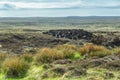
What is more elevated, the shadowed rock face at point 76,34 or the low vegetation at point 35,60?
the low vegetation at point 35,60

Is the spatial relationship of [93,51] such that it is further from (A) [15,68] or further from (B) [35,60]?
(A) [15,68]

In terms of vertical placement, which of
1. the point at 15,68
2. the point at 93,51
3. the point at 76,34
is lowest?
the point at 76,34

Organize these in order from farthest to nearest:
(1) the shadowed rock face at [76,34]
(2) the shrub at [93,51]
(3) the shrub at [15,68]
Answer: (1) the shadowed rock face at [76,34], (2) the shrub at [93,51], (3) the shrub at [15,68]

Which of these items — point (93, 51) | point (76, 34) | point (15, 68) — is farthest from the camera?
point (76, 34)

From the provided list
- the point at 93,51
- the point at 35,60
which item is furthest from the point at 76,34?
the point at 35,60

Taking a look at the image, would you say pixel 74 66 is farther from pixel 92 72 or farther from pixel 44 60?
pixel 44 60

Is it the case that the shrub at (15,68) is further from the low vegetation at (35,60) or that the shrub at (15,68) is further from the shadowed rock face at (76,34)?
the shadowed rock face at (76,34)

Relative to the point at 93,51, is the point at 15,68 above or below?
above

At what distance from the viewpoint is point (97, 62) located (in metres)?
16.1

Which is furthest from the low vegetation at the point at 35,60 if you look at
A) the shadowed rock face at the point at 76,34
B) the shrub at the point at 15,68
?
the shadowed rock face at the point at 76,34

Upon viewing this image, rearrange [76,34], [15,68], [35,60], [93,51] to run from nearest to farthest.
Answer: [15,68]
[35,60]
[93,51]
[76,34]

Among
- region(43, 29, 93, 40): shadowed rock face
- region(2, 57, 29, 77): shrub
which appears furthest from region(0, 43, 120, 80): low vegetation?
region(43, 29, 93, 40): shadowed rock face

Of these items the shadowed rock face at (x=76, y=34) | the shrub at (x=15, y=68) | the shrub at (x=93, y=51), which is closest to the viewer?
the shrub at (x=15, y=68)

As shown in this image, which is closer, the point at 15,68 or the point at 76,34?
the point at 15,68
